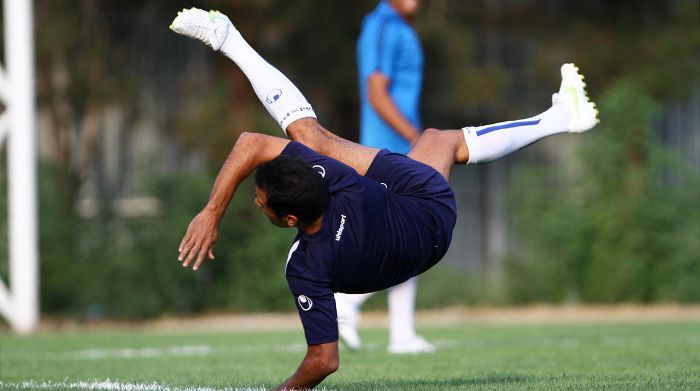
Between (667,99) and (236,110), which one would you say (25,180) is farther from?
(667,99)

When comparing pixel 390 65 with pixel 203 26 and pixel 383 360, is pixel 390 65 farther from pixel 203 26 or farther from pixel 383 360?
pixel 203 26

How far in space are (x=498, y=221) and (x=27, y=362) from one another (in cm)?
1001

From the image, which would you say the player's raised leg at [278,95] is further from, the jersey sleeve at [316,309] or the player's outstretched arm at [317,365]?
the player's outstretched arm at [317,365]

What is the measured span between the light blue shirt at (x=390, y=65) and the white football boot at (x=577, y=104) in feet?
6.97

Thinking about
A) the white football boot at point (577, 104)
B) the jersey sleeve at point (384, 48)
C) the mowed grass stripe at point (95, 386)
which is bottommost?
the mowed grass stripe at point (95, 386)

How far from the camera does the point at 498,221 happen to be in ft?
55.5

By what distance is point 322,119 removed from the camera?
1609 cm

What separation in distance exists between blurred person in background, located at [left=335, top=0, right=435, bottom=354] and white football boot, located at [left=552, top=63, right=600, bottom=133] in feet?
6.26

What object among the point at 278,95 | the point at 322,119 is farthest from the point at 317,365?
the point at 322,119

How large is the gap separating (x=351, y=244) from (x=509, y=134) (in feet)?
5.26

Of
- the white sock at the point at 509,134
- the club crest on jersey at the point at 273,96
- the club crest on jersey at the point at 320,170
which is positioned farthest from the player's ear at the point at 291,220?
the white sock at the point at 509,134

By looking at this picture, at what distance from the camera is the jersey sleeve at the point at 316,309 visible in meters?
5.07

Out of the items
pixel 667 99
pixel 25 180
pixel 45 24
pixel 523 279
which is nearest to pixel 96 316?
pixel 25 180

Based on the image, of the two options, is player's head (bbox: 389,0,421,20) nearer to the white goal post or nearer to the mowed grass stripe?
the mowed grass stripe
